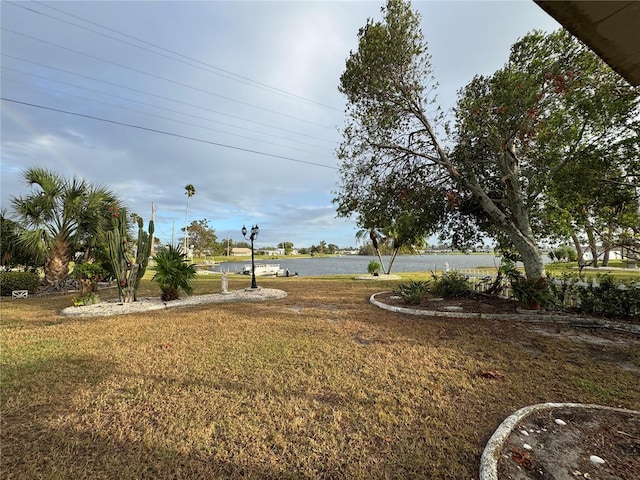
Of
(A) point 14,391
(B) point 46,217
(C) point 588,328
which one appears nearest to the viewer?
(A) point 14,391

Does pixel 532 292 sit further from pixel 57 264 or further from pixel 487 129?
pixel 57 264

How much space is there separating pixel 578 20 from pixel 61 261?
14.6 meters

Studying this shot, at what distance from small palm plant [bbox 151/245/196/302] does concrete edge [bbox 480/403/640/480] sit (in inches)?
346

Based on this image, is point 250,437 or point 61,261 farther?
point 61,261

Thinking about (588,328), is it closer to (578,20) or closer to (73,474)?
(578,20)

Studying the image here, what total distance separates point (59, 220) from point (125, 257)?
4563 mm

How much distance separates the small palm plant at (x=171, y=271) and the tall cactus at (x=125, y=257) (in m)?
0.45

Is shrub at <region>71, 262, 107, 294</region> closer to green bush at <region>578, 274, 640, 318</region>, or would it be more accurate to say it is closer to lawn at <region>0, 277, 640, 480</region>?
lawn at <region>0, 277, 640, 480</region>

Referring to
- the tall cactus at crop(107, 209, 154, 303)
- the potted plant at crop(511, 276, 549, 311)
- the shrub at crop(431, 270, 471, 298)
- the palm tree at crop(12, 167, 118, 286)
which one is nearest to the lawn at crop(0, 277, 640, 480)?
the potted plant at crop(511, 276, 549, 311)

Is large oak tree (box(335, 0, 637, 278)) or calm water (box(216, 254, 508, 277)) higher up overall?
large oak tree (box(335, 0, 637, 278))

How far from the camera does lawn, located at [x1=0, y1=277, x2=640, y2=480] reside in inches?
82.1

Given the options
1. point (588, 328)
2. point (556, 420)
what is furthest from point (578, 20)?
point (588, 328)

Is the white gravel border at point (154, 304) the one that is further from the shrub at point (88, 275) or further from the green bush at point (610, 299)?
the green bush at point (610, 299)

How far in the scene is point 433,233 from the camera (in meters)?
10.3
